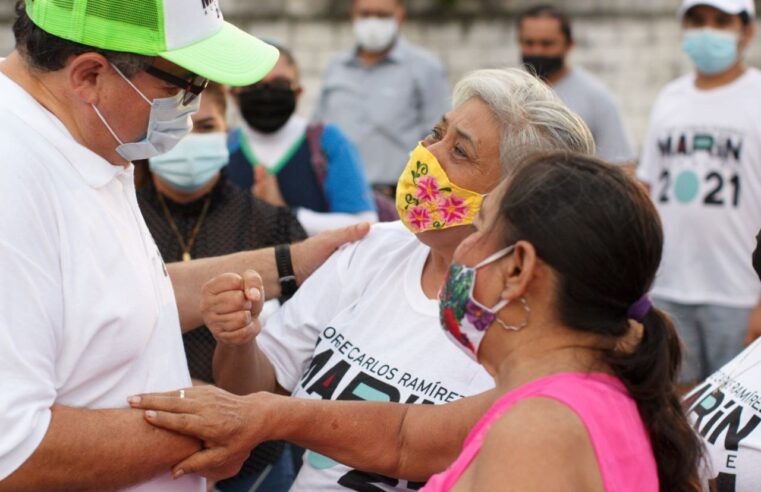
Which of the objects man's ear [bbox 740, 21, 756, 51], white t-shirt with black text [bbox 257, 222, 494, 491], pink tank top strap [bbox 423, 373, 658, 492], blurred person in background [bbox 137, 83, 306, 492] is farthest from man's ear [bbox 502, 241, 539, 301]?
man's ear [bbox 740, 21, 756, 51]

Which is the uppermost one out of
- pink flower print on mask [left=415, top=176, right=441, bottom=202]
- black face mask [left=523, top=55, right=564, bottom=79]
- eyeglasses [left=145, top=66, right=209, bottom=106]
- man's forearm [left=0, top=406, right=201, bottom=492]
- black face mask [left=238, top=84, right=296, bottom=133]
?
eyeglasses [left=145, top=66, right=209, bottom=106]

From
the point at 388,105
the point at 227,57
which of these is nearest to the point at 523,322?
the point at 227,57

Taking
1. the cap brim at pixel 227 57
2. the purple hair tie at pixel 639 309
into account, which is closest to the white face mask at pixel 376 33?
the cap brim at pixel 227 57

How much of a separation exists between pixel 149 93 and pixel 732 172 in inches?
175

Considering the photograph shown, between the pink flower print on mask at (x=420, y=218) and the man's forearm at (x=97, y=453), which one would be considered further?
the pink flower print on mask at (x=420, y=218)

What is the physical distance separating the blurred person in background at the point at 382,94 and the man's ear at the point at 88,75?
Answer: 4.85m

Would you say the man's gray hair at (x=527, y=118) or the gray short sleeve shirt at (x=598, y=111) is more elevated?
the man's gray hair at (x=527, y=118)

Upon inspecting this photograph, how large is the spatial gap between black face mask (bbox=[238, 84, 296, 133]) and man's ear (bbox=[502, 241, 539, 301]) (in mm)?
3863

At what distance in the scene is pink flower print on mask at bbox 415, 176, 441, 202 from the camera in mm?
3271

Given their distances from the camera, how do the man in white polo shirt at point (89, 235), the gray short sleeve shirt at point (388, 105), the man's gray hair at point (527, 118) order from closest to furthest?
the man in white polo shirt at point (89, 235) < the man's gray hair at point (527, 118) < the gray short sleeve shirt at point (388, 105)

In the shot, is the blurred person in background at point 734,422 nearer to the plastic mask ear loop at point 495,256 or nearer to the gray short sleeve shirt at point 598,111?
the plastic mask ear loop at point 495,256

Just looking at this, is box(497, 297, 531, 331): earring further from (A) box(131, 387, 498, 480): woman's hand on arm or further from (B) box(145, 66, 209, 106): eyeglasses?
(B) box(145, 66, 209, 106): eyeglasses

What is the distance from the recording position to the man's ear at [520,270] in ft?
7.53

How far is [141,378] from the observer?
2.74 meters
